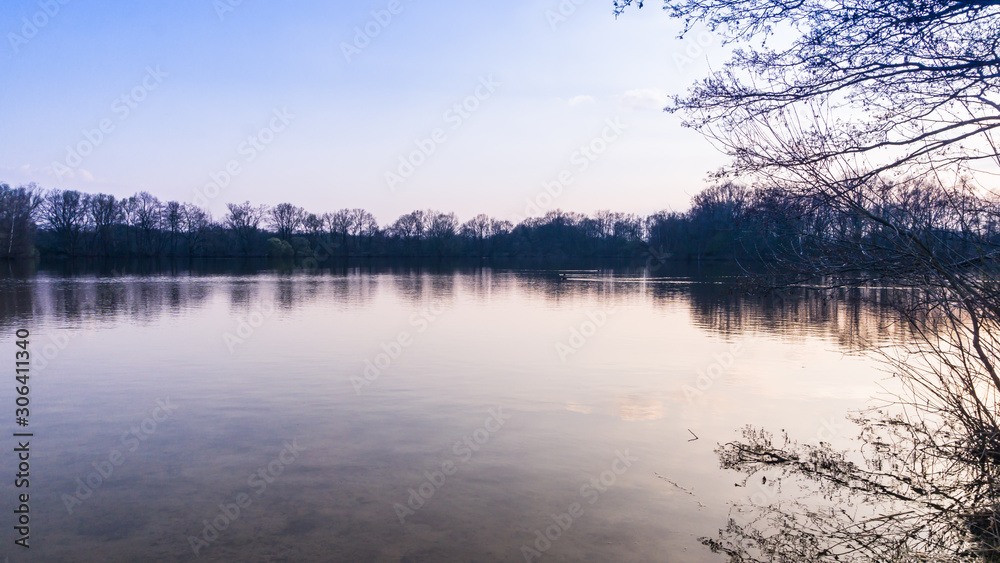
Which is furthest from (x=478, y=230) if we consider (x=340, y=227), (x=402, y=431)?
(x=402, y=431)

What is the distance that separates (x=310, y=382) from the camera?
445 inches

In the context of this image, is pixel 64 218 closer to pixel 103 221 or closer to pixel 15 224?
pixel 103 221

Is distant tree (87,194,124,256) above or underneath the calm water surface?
above

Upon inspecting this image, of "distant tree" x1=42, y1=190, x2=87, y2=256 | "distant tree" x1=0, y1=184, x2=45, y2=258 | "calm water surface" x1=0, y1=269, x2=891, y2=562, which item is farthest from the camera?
"distant tree" x1=42, y1=190, x2=87, y2=256

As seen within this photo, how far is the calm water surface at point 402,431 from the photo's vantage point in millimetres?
5504

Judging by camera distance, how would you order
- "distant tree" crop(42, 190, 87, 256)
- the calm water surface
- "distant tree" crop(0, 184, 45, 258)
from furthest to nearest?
"distant tree" crop(42, 190, 87, 256) → "distant tree" crop(0, 184, 45, 258) → the calm water surface

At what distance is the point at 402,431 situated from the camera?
841 centimetres

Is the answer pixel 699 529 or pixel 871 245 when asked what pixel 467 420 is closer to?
pixel 699 529

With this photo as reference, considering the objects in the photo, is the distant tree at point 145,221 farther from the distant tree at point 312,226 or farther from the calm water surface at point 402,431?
the calm water surface at point 402,431

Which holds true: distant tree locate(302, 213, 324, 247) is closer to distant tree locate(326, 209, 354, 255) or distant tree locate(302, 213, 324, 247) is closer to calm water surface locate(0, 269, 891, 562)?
distant tree locate(326, 209, 354, 255)

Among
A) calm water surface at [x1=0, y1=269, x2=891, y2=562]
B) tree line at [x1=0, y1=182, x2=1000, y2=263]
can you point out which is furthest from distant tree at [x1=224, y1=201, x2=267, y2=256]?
calm water surface at [x1=0, y1=269, x2=891, y2=562]

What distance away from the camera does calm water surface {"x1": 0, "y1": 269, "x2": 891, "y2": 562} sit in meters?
5.50

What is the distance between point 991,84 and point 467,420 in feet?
22.4

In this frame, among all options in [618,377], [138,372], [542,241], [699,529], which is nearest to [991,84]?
[699,529]
